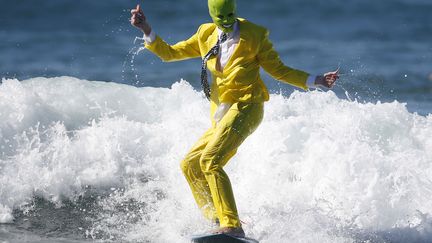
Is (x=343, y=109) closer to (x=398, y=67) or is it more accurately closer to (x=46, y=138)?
(x=46, y=138)

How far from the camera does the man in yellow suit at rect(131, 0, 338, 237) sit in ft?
23.5

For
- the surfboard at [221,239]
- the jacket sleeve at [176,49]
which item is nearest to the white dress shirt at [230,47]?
the jacket sleeve at [176,49]

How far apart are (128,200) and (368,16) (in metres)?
12.8

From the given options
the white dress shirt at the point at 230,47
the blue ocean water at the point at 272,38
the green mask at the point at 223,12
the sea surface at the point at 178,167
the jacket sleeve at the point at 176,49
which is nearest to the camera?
the green mask at the point at 223,12

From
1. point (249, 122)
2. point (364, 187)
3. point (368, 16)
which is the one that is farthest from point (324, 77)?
point (368, 16)

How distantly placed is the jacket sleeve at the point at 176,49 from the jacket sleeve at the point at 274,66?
604 mm

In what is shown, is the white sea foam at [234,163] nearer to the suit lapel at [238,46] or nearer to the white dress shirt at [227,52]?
the white dress shirt at [227,52]

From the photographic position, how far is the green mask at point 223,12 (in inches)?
279

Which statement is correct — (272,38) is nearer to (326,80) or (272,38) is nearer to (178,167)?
(178,167)

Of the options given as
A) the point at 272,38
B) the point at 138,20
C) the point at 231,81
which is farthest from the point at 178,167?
the point at 272,38

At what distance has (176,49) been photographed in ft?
24.8

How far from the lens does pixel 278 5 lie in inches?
824

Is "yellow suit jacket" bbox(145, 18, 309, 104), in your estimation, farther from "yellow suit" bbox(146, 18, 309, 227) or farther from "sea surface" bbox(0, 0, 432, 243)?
"sea surface" bbox(0, 0, 432, 243)

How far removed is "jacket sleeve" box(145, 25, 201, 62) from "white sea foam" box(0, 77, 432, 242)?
144cm
